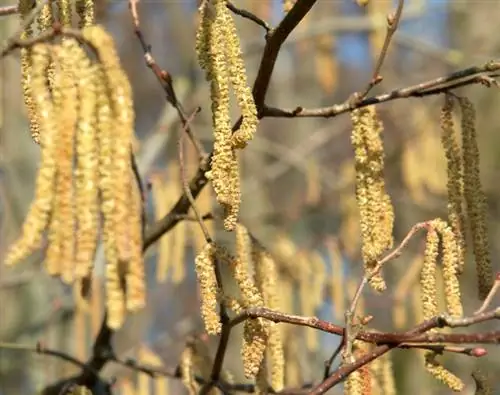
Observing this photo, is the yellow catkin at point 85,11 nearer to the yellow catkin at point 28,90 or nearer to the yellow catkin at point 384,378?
the yellow catkin at point 28,90

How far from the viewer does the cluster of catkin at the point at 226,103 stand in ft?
3.46

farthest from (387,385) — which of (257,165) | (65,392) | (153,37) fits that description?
(153,37)

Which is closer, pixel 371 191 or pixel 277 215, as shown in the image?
pixel 371 191

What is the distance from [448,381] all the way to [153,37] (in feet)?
22.1

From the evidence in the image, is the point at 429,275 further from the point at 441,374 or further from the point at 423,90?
the point at 423,90

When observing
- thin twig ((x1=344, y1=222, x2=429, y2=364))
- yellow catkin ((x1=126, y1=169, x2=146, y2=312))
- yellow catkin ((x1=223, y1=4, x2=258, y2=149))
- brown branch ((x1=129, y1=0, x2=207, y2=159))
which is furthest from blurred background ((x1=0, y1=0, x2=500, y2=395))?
yellow catkin ((x1=126, y1=169, x2=146, y2=312))

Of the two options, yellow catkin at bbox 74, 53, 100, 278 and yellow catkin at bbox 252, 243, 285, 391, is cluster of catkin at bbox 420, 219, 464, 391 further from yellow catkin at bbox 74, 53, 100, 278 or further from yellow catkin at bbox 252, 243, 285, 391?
yellow catkin at bbox 74, 53, 100, 278

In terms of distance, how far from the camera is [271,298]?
1.39 meters

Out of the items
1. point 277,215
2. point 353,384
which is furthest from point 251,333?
point 277,215

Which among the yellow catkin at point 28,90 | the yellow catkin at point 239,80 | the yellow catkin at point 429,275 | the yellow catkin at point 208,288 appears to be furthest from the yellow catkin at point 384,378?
the yellow catkin at point 28,90

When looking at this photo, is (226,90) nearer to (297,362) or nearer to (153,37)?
(297,362)

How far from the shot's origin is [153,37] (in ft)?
25.0

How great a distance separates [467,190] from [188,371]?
0.53 meters

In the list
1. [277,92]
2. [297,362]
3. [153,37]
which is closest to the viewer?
[297,362]
